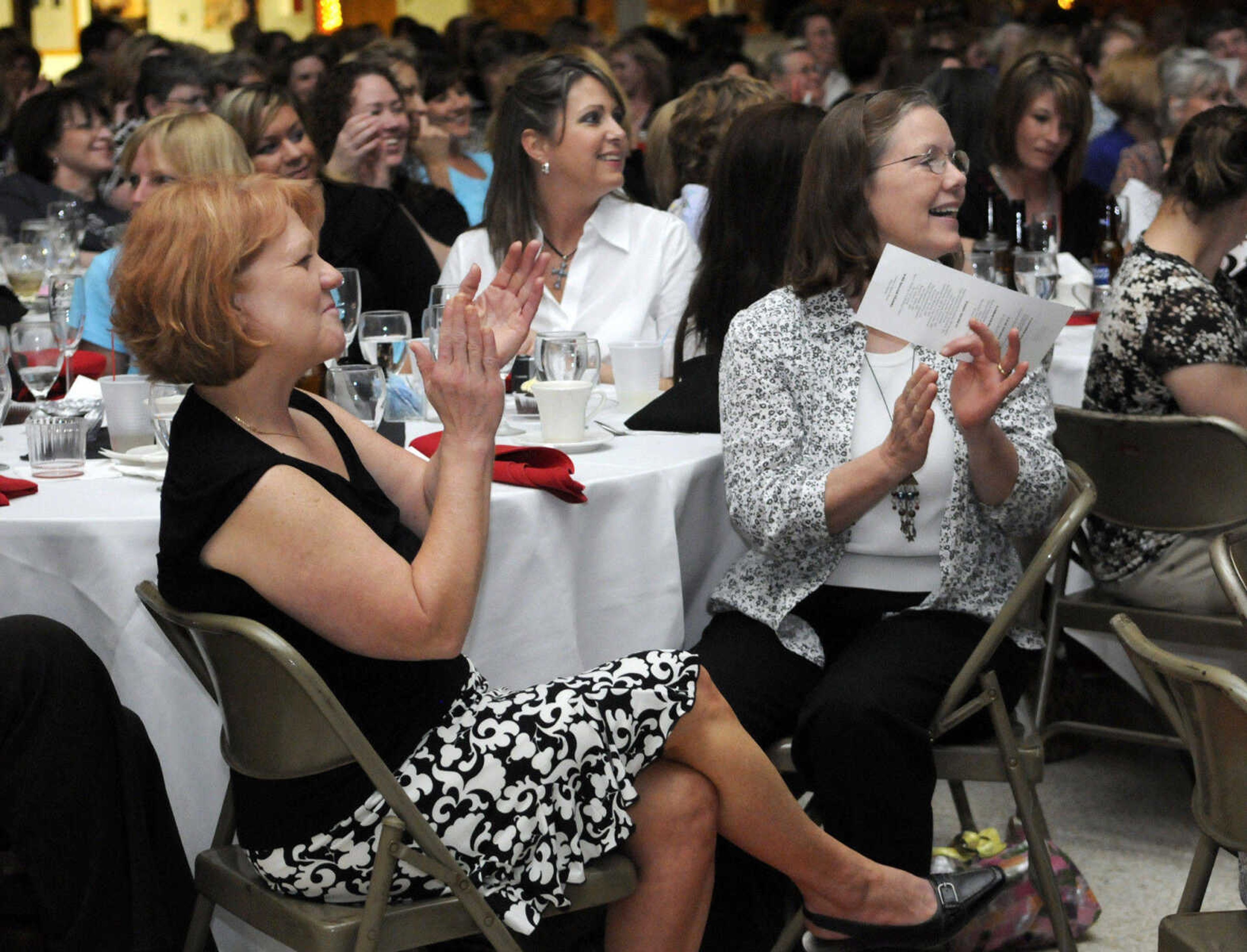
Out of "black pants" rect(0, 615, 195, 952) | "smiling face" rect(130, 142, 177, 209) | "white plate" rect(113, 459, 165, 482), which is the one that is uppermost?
"smiling face" rect(130, 142, 177, 209)

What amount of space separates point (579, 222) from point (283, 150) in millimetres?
1117

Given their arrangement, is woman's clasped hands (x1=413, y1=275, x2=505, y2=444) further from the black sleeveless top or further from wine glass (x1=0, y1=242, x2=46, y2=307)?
wine glass (x1=0, y1=242, x2=46, y2=307)

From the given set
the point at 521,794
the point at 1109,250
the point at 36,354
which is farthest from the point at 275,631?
the point at 1109,250

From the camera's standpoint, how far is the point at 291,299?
1877 mm

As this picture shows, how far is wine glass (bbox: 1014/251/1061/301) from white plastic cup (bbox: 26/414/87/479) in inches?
94.2

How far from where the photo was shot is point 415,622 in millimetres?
1730

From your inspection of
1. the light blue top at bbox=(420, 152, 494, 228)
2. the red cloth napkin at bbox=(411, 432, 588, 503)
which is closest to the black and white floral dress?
the red cloth napkin at bbox=(411, 432, 588, 503)

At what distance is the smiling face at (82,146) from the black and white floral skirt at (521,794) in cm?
481

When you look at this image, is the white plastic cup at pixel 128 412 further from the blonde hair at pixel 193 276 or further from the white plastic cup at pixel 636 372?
the white plastic cup at pixel 636 372

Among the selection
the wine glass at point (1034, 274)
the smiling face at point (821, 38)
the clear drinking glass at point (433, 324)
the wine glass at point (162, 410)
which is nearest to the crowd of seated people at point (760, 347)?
the wine glass at point (162, 410)

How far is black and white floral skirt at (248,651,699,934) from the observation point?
1.80 meters

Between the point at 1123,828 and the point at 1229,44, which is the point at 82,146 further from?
the point at 1229,44

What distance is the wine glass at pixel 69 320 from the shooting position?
2742 mm

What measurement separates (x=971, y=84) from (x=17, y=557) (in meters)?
4.64
